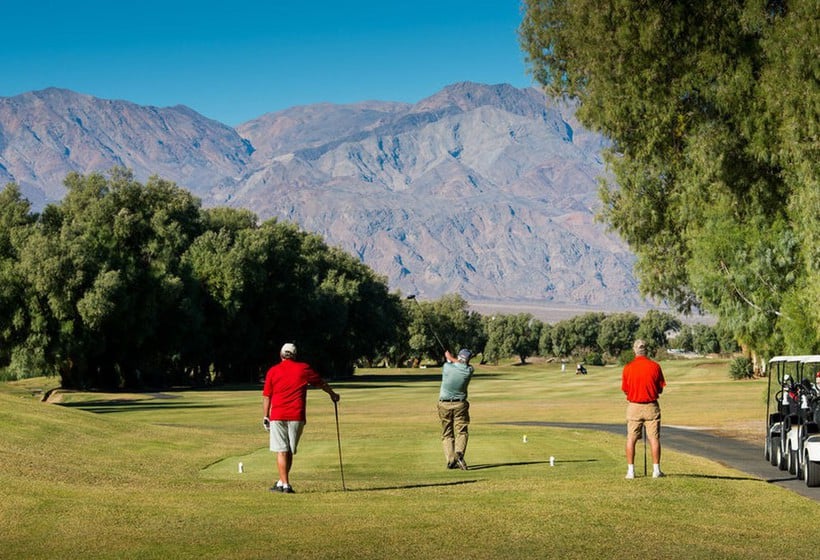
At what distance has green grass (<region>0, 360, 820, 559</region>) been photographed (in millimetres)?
13305

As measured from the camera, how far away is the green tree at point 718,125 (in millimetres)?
30203

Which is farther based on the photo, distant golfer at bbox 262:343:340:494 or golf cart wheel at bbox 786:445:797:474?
golf cart wheel at bbox 786:445:797:474

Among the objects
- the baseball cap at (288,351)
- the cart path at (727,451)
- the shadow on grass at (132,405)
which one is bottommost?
the shadow on grass at (132,405)

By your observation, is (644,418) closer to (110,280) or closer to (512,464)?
(512,464)

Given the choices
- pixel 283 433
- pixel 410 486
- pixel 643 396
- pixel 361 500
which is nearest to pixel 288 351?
pixel 283 433

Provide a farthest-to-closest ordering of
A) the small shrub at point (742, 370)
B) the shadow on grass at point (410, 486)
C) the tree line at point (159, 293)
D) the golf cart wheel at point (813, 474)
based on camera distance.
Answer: the small shrub at point (742, 370) → the tree line at point (159, 293) → the golf cart wheel at point (813, 474) → the shadow on grass at point (410, 486)

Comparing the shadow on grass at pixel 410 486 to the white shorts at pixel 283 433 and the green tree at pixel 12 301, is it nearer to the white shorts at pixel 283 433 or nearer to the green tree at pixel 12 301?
the white shorts at pixel 283 433

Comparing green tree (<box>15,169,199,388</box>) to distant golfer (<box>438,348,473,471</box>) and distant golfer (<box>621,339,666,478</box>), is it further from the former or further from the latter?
distant golfer (<box>621,339,666,478</box>)

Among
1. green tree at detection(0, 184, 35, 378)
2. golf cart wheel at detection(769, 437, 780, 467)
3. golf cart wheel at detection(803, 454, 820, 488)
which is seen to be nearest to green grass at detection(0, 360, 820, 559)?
golf cart wheel at detection(803, 454, 820, 488)

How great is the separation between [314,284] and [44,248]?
46.0 metres

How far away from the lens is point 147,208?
9719 cm

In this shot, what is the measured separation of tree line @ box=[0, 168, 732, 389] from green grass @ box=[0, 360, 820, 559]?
28.1 m

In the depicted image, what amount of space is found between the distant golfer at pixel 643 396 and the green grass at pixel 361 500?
70 centimetres

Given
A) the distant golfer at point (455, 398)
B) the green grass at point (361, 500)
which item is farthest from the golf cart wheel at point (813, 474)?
the distant golfer at point (455, 398)
